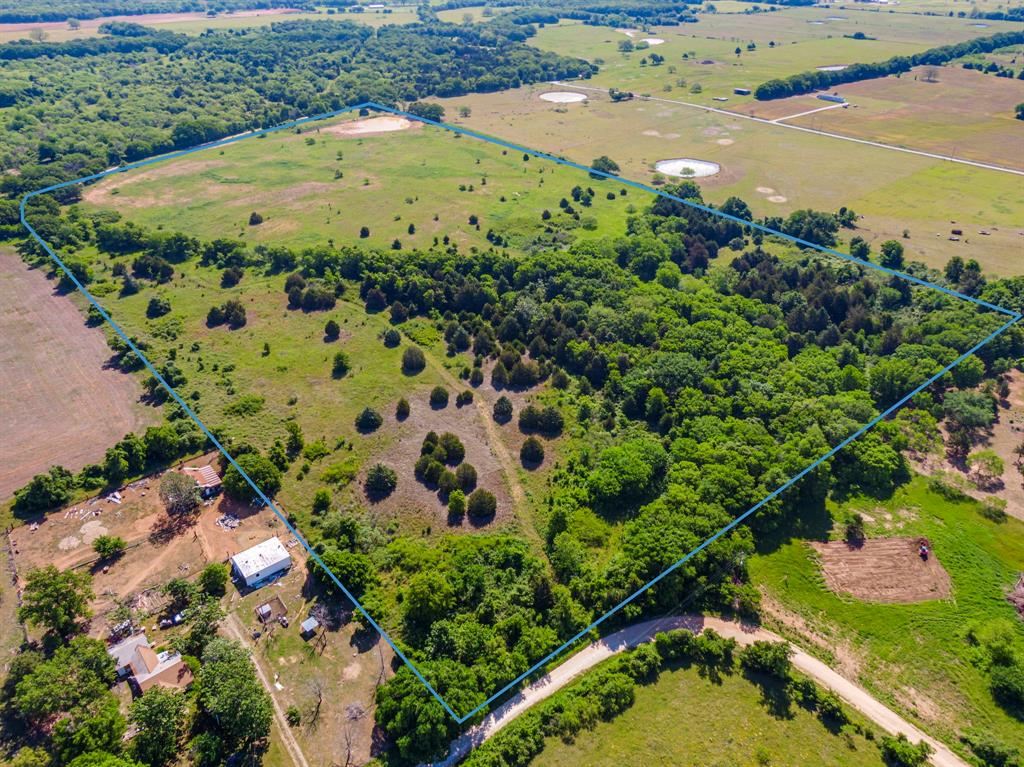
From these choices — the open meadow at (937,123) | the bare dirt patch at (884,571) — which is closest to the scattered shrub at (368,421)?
the bare dirt patch at (884,571)

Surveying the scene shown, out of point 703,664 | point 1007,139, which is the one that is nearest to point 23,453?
point 703,664

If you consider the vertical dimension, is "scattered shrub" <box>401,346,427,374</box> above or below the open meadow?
below

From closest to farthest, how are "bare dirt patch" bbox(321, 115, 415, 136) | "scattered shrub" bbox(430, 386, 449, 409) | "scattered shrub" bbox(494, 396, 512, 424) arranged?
"scattered shrub" bbox(494, 396, 512, 424) < "scattered shrub" bbox(430, 386, 449, 409) < "bare dirt patch" bbox(321, 115, 415, 136)

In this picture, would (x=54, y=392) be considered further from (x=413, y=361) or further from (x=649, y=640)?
(x=649, y=640)

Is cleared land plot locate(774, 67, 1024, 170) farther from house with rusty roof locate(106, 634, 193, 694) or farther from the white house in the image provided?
house with rusty roof locate(106, 634, 193, 694)

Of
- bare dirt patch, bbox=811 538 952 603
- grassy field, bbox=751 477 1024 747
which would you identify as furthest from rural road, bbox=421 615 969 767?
bare dirt patch, bbox=811 538 952 603

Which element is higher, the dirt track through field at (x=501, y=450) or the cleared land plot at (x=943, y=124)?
the cleared land plot at (x=943, y=124)

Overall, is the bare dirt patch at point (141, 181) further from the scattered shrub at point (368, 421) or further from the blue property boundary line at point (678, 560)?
the scattered shrub at point (368, 421)
